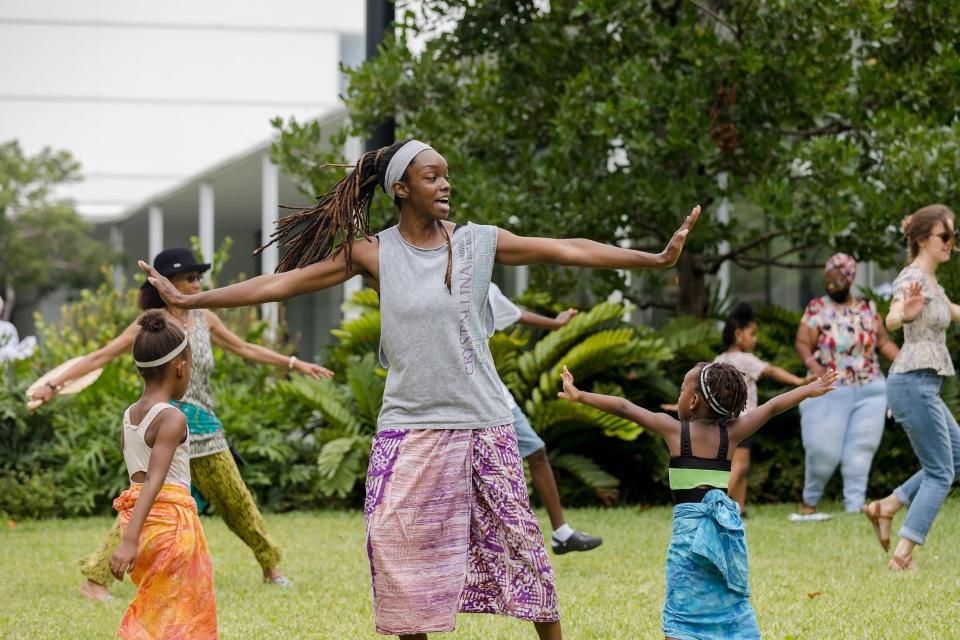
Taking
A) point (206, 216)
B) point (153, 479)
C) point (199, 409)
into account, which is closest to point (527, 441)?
point (199, 409)

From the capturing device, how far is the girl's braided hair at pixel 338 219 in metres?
4.53

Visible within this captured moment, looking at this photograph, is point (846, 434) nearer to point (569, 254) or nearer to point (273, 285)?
point (569, 254)

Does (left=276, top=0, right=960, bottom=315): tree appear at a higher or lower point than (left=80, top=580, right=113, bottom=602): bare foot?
higher

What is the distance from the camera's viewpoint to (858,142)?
35.8 ft

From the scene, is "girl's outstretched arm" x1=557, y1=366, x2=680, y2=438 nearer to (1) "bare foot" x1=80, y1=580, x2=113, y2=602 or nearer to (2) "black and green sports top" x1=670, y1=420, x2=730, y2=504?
(2) "black and green sports top" x1=670, y1=420, x2=730, y2=504

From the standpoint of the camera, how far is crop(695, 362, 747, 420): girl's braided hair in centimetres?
469

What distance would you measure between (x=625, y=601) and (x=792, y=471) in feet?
16.1

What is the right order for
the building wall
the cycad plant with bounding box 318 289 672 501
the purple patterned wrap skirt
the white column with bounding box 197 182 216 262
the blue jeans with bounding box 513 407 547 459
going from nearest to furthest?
the purple patterned wrap skirt → the blue jeans with bounding box 513 407 547 459 → the cycad plant with bounding box 318 289 672 501 → the white column with bounding box 197 182 216 262 → the building wall

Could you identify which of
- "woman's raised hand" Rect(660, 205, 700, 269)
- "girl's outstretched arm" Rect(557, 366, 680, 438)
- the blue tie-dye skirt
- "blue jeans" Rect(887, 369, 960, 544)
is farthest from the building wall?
"woman's raised hand" Rect(660, 205, 700, 269)

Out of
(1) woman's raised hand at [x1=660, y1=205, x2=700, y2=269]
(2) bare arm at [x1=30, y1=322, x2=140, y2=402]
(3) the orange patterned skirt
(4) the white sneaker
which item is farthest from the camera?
(4) the white sneaker

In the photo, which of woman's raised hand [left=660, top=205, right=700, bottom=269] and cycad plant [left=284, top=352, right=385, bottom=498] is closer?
woman's raised hand [left=660, top=205, right=700, bottom=269]

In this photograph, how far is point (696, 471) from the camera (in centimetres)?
471

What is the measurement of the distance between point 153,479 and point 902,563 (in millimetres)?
4454

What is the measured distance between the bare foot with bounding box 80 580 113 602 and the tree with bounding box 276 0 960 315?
14.5 feet
